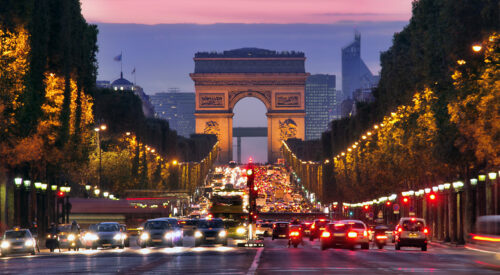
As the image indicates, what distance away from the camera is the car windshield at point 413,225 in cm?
5497

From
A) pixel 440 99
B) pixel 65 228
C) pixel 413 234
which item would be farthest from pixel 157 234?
pixel 440 99

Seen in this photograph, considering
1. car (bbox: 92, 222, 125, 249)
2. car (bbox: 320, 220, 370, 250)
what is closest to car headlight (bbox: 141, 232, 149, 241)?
car (bbox: 92, 222, 125, 249)

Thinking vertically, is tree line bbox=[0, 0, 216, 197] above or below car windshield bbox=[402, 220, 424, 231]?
above

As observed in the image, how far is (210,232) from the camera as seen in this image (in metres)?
59.4

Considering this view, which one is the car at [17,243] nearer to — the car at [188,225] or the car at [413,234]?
the car at [413,234]

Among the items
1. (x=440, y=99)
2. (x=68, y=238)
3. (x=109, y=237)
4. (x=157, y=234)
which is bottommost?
(x=68, y=238)

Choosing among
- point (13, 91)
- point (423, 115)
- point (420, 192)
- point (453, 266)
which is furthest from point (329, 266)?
point (420, 192)

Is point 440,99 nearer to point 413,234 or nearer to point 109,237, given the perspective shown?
point 413,234

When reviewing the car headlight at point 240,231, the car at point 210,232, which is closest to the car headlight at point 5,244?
the car at point 210,232

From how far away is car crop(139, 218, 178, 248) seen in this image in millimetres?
56625

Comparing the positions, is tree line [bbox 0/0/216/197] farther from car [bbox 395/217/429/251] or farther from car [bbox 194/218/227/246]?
car [bbox 395/217/429/251]

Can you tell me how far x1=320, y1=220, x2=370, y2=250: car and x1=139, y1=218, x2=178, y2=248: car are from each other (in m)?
8.48

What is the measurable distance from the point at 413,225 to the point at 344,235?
450cm

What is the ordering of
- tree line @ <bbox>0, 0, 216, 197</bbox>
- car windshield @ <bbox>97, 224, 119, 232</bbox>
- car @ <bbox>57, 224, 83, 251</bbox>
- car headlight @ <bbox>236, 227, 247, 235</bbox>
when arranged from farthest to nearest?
car headlight @ <bbox>236, 227, 247, 235</bbox> < car @ <bbox>57, 224, 83, 251</bbox> < car windshield @ <bbox>97, 224, 119, 232</bbox> < tree line @ <bbox>0, 0, 216, 197</bbox>
